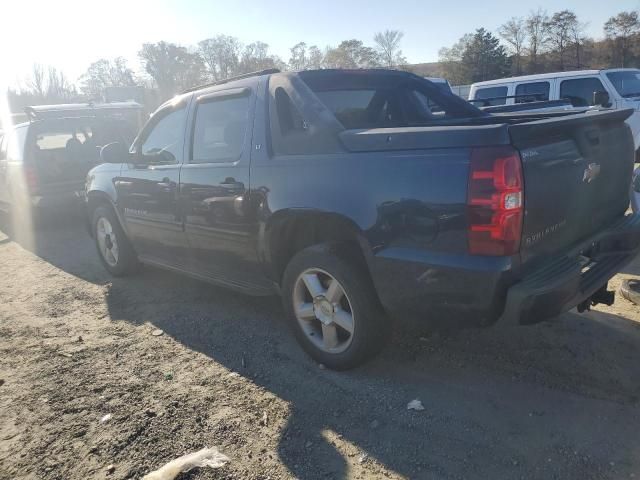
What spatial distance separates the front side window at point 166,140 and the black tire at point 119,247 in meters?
0.97

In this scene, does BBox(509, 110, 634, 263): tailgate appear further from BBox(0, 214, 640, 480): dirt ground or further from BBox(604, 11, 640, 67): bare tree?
BBox(604, 11, 640, 67): bare tree

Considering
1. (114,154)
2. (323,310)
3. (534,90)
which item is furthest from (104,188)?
(534,90)

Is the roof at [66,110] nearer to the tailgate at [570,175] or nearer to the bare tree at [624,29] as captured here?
the tailgate at [570,175]

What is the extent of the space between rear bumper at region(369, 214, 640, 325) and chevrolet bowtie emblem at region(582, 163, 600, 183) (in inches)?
14.6

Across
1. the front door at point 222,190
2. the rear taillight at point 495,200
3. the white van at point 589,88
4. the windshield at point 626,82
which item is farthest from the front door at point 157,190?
the windshield at point 626,82

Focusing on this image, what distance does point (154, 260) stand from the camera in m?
4.89

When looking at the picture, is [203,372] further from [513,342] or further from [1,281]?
[1,281]

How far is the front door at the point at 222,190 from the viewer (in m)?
3.62

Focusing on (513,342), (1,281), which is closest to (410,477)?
(513,342)

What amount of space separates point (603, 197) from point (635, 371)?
43.7 inches

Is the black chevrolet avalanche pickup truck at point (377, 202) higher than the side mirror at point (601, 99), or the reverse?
the side mirror at point (601, 99)

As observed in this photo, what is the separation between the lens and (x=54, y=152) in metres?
8.32

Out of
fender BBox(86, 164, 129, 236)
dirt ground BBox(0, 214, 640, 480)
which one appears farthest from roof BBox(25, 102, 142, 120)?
dirt ground BBox(0, 214, 640, 480)

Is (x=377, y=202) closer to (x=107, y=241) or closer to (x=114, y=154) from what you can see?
(x=114, y=154)
